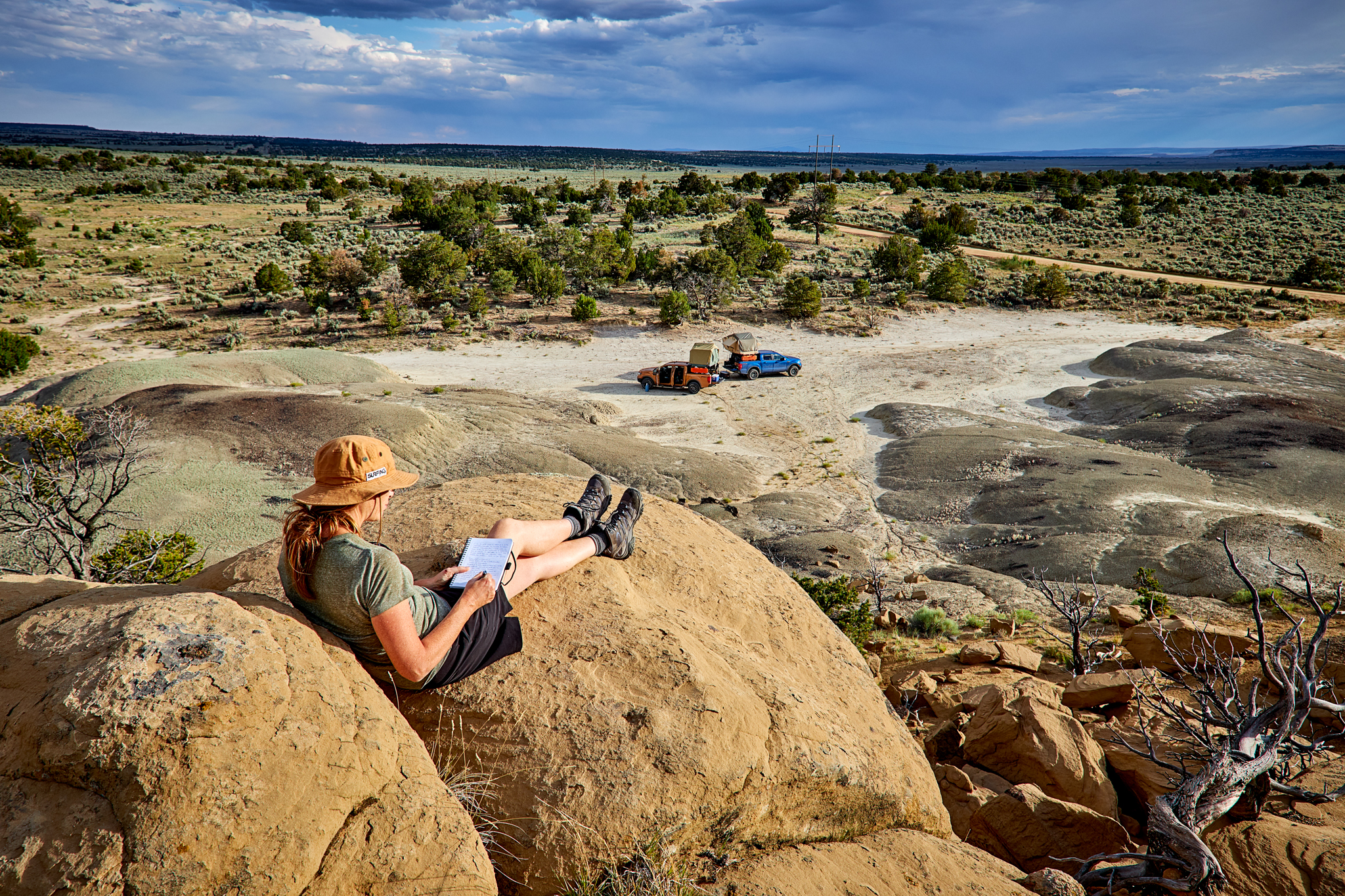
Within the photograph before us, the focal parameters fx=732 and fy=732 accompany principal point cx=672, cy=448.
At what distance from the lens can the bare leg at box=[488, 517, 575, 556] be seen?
4.82 metres

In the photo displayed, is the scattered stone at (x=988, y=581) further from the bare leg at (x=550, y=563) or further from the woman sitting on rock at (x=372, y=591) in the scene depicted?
the woman sitting on rock at (x=372, y=591)

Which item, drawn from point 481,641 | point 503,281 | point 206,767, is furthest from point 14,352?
point 206,767

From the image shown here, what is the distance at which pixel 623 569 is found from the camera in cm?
566

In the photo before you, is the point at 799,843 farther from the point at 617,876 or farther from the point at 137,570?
the point at 137,570

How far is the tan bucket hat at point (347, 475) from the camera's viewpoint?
357 cm

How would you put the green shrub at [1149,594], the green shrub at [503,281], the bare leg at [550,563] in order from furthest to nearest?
the green shrub at [503,281] → the green shrub at [1149,594] → the bare leg at [550,563]

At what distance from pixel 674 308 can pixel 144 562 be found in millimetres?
29201

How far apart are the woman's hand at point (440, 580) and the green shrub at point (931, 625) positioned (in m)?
9.15

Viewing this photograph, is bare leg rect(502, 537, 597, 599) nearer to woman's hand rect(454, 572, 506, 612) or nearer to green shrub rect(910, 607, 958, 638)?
woman's hand rect(454, 572, 506, 612)

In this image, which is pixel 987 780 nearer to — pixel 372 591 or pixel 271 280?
pixel 372 591

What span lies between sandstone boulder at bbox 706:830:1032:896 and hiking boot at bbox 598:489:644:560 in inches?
94.5

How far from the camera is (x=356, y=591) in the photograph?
3.47 m

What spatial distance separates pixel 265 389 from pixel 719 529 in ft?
67.3

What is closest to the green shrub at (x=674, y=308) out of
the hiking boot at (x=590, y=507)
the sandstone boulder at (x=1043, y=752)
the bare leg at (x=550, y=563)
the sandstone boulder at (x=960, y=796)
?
the hiking boot at (x=590, y=507)
